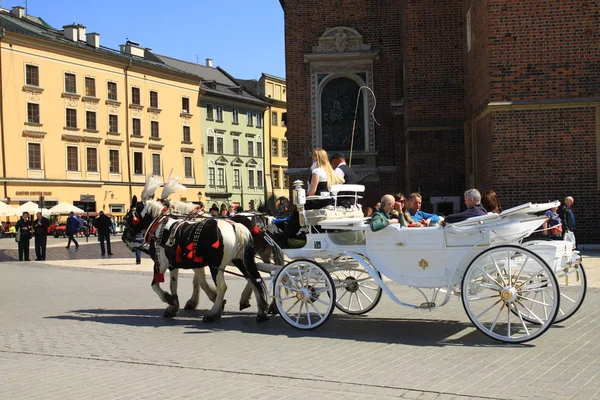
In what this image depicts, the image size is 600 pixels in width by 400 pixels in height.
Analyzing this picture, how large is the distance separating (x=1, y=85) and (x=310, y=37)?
92.3ft

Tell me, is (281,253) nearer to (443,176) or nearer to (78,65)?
(443,176)

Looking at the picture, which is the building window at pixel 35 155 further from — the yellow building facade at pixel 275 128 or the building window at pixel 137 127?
the yellow building facade at pixel 275 128

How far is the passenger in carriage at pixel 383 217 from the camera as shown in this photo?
877cm

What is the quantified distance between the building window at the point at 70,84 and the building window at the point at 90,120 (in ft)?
6.46

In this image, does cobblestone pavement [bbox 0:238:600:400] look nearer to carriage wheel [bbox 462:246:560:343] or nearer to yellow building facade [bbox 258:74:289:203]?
carriage wheel [bbox 462:246:560:343]

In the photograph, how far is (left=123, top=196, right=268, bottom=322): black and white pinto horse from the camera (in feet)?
32.1

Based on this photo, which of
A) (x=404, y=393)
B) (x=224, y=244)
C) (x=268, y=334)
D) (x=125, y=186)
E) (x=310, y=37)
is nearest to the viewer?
(x=404, y=393)

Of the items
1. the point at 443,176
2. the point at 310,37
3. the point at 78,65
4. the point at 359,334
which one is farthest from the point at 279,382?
the point at 78,65

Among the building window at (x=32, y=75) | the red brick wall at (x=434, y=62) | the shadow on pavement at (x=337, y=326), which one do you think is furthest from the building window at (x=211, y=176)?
the shadow on pavement at (x=337, y=326)

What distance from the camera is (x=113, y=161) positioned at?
6003 centimetres

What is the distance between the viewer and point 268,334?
907cm

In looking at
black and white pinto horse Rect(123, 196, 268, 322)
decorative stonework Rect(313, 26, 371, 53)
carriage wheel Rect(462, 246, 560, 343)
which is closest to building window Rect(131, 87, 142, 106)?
decorative stonework Rect(313, 26, 371, 53)

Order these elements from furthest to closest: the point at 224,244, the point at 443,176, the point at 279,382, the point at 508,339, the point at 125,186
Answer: the point at 125,186, the point at 443,176, the point at 224,244, the point at 508,339, the point at 279,382

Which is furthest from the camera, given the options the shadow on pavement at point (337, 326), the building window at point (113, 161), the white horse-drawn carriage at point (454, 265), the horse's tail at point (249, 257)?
the building window at point (113, 161)
